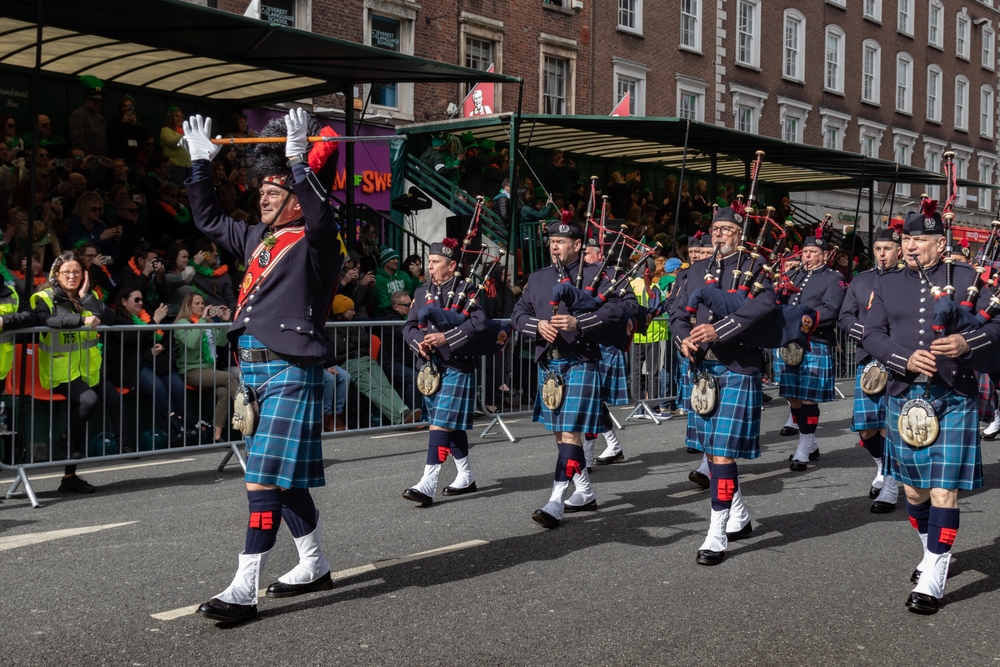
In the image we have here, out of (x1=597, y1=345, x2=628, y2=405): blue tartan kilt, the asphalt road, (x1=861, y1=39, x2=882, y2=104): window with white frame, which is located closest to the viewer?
the asphalt road

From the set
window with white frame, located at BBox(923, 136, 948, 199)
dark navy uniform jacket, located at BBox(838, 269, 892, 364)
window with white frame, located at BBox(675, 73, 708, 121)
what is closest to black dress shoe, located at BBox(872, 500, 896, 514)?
dark navy uniform jacket, located at BBox(838, 269, 892, 364)

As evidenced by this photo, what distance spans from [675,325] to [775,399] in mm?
9190

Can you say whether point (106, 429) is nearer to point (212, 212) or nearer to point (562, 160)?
point (212, 212)

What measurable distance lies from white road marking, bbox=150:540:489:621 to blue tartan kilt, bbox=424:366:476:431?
143 cm

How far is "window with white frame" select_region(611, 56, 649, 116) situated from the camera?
25656 millimetres

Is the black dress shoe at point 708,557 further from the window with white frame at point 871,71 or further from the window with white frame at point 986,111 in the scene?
the window with white frame at point 986,111

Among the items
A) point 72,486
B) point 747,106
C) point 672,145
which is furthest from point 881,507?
point 747,106

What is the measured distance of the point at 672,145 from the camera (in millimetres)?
20312

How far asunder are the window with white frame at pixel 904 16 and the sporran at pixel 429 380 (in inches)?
1367

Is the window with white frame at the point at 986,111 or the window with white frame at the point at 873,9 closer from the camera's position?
the window with white frame at the point at 873,9

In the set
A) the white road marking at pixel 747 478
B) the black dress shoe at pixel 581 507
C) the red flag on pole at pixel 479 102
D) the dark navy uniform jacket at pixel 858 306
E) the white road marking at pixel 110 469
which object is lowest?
the white road marking at pixel 110 469

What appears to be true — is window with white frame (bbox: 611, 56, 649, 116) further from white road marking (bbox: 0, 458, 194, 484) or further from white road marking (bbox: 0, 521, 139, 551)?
white road marking (bbox: 0, 521, 139, 551)

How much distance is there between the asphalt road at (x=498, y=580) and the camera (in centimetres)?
452

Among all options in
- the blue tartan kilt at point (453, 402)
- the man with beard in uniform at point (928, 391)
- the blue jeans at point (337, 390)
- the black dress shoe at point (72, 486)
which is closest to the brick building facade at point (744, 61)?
the blue jeans at point (337, 390)
